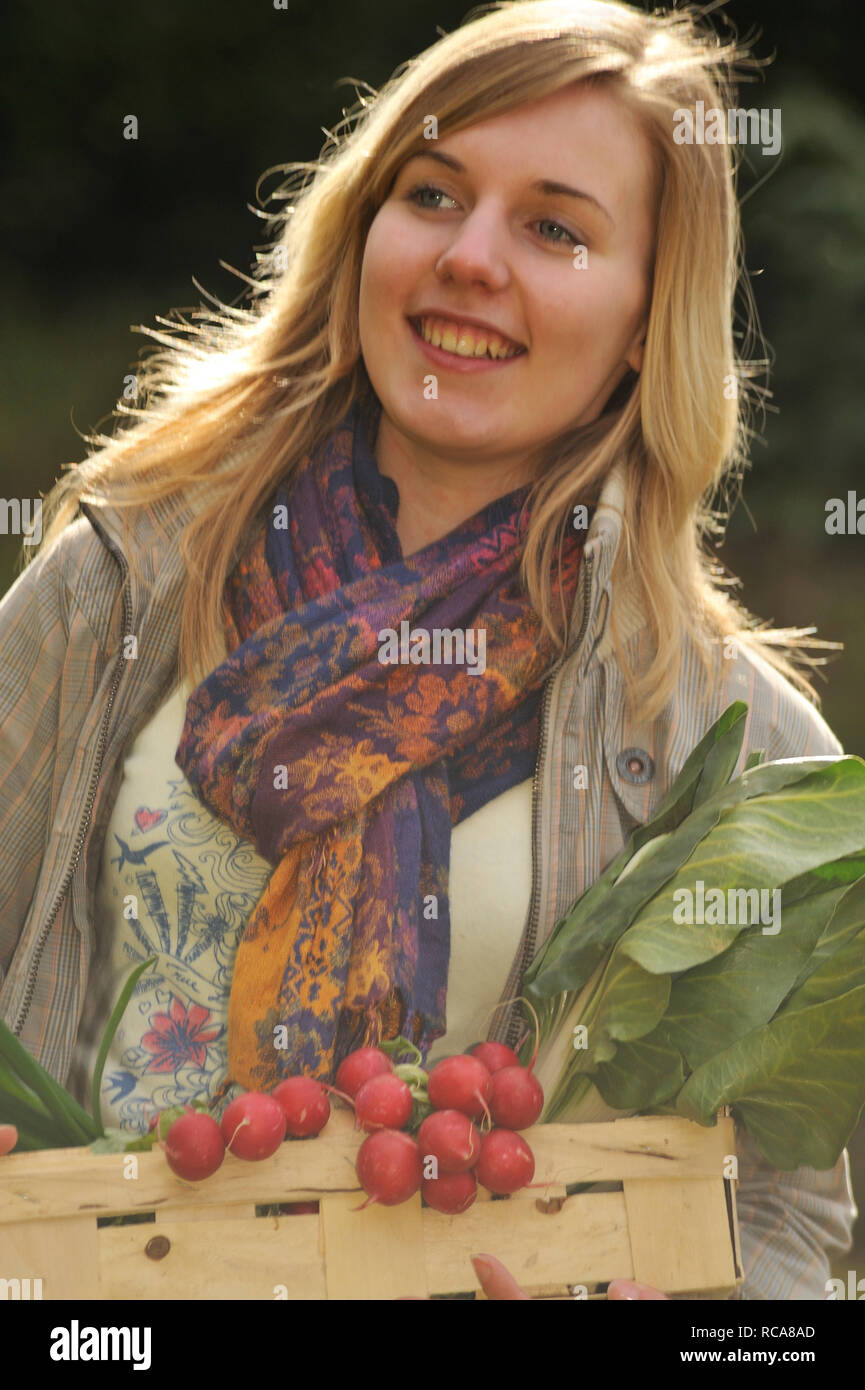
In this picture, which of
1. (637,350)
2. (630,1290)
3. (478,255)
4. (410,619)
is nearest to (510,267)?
(478,255)

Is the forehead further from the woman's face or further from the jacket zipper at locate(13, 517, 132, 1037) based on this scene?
the jacket zipper at locate(13, 517, 132, 1037)

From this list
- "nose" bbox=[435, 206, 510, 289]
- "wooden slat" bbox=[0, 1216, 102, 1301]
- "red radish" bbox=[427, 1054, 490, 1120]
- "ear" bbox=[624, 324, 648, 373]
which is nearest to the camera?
"wooden slat" bbox=[0, 1216, 102, 1301]

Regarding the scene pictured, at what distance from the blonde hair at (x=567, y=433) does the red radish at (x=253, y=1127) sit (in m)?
0.44

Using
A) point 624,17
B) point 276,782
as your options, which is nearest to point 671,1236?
point 276,782

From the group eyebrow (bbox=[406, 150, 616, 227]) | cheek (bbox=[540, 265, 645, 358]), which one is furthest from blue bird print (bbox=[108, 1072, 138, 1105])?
eyebrow (bbox=[406, 150, 616, 227])

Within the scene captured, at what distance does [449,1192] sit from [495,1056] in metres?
0.13

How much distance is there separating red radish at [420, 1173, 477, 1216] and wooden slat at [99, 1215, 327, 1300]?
0.10 meters

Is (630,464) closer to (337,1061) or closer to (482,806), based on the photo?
(482,806)

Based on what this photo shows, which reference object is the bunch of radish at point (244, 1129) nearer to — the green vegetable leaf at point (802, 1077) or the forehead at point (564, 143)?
the green vegetable leaf at point (802, 1077)

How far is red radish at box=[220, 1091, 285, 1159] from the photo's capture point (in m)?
1.16

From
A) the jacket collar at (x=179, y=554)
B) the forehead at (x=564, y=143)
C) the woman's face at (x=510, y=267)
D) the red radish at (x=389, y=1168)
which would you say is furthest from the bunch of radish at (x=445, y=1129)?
the forehead at (x=564, y=143)

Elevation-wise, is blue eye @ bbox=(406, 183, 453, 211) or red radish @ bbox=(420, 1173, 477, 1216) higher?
blue eye @ bbox=(406, 183, 453, 211)

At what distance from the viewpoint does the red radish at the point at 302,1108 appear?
1.20 meters

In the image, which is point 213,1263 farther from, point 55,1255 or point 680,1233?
point 680,1233
